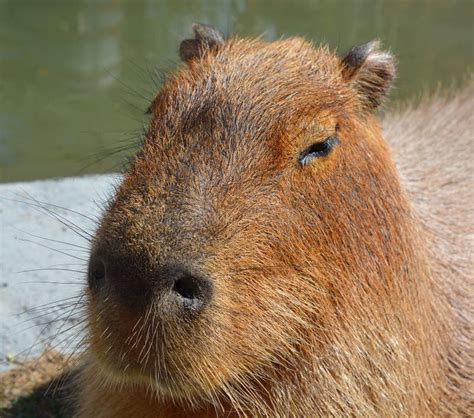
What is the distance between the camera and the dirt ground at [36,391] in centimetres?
478

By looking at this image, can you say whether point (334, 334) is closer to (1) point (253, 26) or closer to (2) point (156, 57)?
(2) point (156, 57)

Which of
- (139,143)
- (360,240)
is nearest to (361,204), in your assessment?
(360,240)

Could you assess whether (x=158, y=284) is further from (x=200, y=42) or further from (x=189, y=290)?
(x=200, y=42)

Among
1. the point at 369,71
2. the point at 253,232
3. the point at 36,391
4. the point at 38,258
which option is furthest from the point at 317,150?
the point at 38,258

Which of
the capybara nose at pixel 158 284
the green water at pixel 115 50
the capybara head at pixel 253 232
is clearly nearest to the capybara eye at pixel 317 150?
the capybara head at pixel 253 232

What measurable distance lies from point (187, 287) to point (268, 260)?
41 centimetres

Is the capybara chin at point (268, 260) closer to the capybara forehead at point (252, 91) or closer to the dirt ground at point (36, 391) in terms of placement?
the capybara forehead at point (252, 91)

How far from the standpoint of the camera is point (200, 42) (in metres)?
3.62

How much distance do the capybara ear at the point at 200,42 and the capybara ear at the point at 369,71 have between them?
57cm

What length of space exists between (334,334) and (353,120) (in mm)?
857

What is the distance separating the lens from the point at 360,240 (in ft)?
10.4

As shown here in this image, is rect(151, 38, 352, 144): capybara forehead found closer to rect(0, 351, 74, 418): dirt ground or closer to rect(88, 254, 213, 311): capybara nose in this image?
rect(88, 254, 213, 311): capybara nose

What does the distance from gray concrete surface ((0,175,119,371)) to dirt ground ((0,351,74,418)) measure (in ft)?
0.30

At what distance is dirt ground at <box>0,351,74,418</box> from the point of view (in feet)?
15.7
